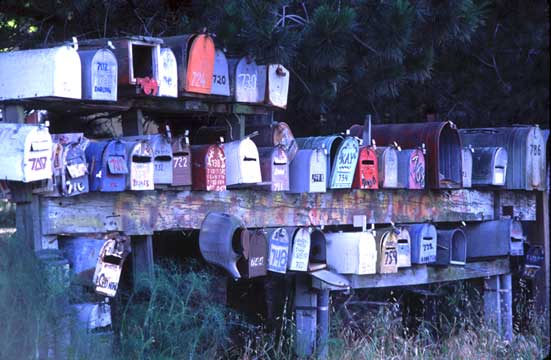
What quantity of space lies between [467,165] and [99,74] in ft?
9.75

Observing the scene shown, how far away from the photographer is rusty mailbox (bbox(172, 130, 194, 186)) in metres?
4.98

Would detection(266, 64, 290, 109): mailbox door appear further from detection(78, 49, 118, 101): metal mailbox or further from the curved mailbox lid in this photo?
detection(78, 49, 118, 101): metal mailbox

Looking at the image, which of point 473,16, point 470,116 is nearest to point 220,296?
point 473,16

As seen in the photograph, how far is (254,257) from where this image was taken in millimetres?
5219

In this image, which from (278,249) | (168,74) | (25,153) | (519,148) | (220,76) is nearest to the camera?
(25,153)

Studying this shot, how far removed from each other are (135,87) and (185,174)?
55 centimetres

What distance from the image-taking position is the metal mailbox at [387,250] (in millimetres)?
5973

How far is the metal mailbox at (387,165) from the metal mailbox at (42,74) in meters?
2.18

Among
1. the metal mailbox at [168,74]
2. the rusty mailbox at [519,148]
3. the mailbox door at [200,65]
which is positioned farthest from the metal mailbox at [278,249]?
the rusty mailbox at [519,148]

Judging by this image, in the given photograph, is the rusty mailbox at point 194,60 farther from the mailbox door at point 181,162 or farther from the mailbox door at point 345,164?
the mailbox door at point 345,164

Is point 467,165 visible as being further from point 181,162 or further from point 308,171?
point 181,162

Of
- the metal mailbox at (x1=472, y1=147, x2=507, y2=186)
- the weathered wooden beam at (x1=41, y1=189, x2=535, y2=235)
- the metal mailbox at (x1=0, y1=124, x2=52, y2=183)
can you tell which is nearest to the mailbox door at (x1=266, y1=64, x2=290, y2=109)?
the weathered wooden beam at (x1=41, y1=189, x2=535, y2=235)

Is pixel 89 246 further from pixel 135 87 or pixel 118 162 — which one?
pixel 135 87

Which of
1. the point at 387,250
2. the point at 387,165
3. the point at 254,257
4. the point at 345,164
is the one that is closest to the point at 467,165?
the point at 387,165
